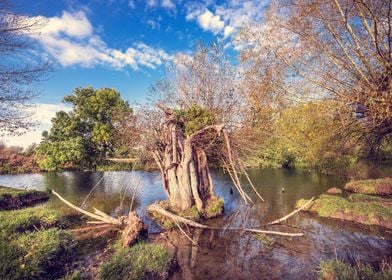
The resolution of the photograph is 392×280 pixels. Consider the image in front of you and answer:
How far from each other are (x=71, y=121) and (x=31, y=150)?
25601 millimetres

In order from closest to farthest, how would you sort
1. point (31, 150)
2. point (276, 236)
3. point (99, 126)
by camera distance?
1. point (276, 236)
2. point (99, 126)
3. point (31, 150)

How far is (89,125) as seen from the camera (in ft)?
107

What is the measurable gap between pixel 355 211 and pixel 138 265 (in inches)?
491

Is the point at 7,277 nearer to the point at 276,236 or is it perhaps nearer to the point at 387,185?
the point at 276,236

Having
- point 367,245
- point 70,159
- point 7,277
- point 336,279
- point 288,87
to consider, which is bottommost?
point 367,245

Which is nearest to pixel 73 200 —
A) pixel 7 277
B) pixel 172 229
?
pixel 172 229

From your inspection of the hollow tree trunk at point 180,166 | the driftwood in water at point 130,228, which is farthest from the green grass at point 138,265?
the hollow tree trunk at point 180,166

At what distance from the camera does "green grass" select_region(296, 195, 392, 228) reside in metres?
13.0

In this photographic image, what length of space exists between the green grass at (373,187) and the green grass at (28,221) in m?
23.5

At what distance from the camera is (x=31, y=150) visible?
164ft

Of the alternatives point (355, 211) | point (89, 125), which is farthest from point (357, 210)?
point (89, 125)

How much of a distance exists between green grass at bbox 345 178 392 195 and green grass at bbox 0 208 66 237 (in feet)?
77.1

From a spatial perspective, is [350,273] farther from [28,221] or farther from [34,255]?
[28,221]

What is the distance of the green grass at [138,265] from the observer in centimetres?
691
